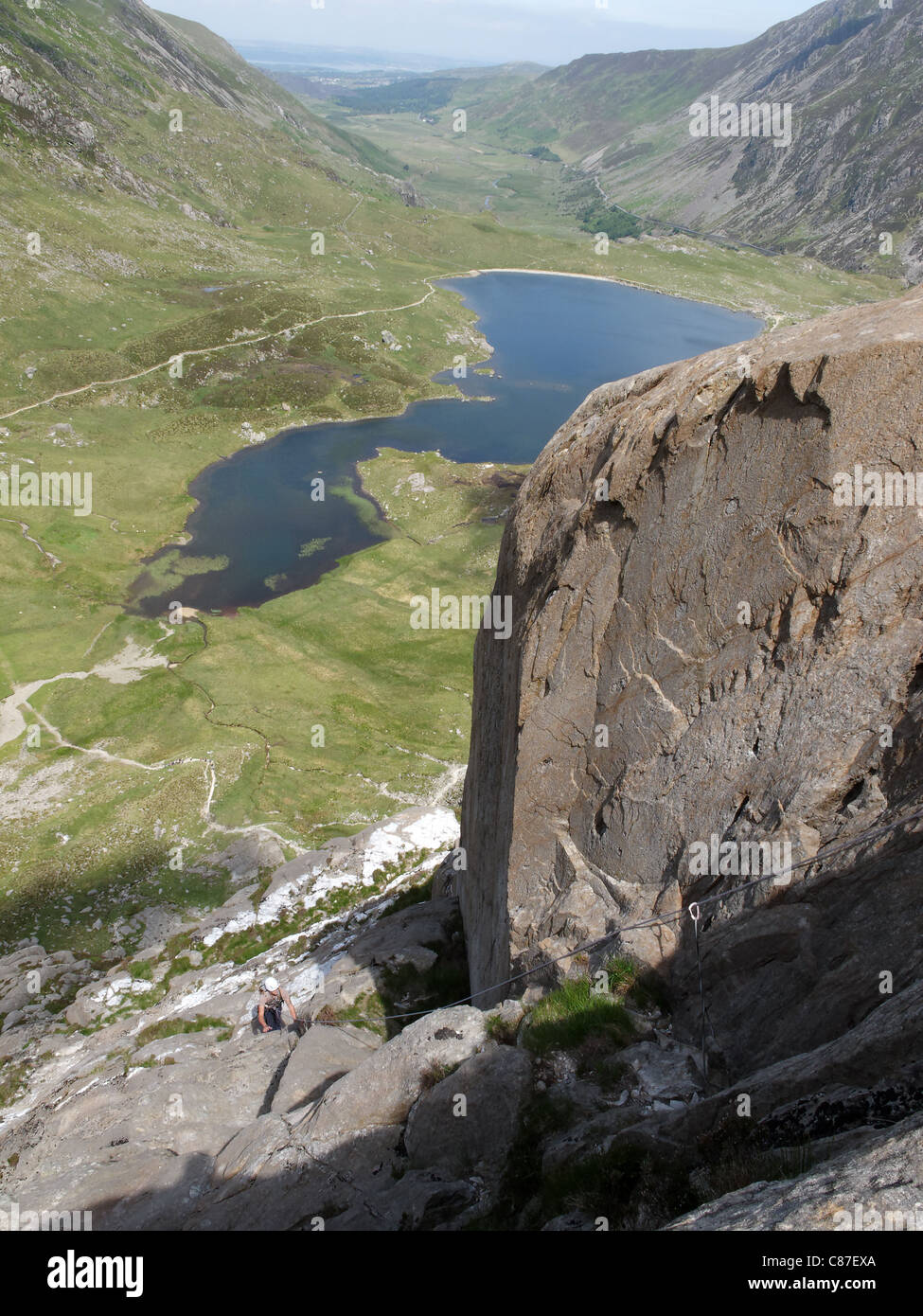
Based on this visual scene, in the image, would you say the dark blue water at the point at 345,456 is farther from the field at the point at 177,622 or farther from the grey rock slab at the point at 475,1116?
the grey rock slab at the point at 475,1116

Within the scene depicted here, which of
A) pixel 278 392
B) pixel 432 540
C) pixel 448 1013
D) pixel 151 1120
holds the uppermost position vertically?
pixel 278 392

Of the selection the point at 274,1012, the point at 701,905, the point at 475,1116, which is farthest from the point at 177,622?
the point at 701,905

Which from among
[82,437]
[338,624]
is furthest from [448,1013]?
[82,437]

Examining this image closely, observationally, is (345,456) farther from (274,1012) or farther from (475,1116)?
(475,1116)

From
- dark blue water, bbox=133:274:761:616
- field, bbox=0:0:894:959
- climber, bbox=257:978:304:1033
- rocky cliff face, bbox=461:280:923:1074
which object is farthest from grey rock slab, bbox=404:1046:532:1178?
dark blue water, bbox=133:274:761:616

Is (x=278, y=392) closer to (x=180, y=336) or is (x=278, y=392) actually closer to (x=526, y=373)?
(x=180, y=336)

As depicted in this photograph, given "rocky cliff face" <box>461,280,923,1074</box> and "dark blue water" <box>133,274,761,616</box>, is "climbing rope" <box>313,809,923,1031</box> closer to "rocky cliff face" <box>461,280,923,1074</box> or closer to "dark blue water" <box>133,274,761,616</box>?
"rocky cliff face" <box>461,280,923,1074</box>

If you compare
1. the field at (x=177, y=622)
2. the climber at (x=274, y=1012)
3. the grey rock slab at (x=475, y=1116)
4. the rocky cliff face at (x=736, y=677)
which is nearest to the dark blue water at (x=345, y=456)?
the field at (x=177, y=622)
